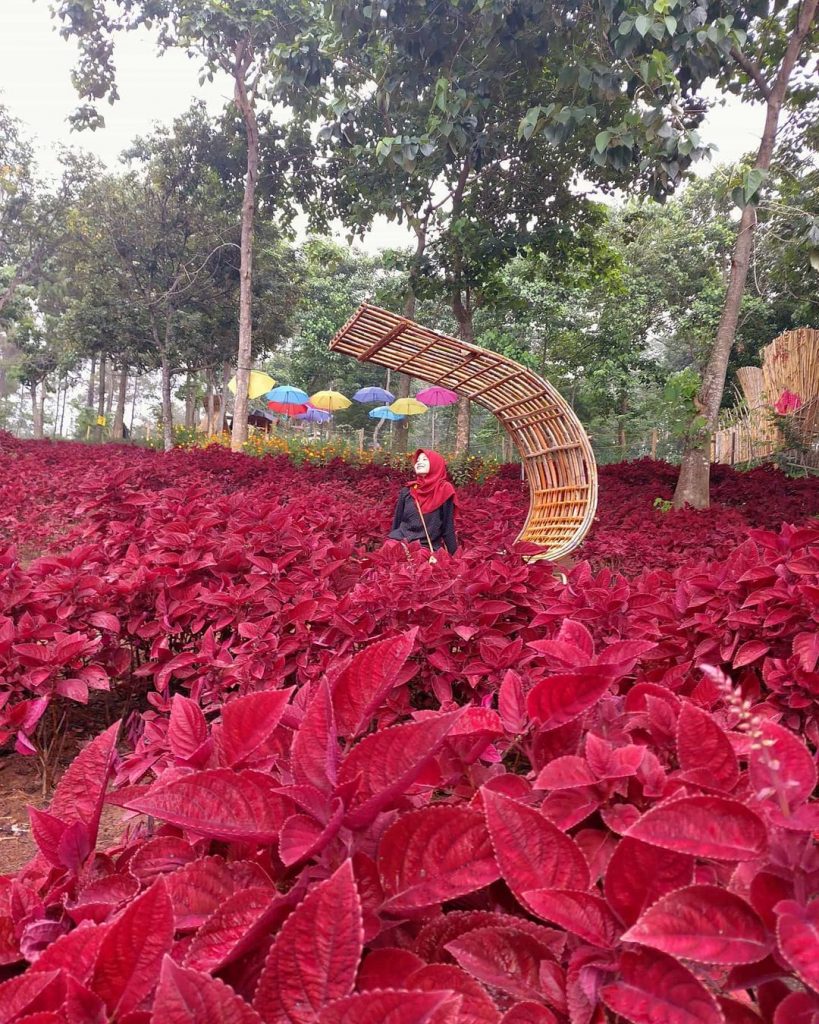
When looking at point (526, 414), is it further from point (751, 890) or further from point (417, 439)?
point (417, 439)

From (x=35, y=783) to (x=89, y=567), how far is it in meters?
0.78

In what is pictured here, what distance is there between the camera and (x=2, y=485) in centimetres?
650

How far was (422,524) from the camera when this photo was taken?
506 cm

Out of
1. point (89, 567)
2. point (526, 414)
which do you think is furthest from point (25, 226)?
point (89, 567)

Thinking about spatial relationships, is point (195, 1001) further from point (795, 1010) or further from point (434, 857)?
point (795, 1010)

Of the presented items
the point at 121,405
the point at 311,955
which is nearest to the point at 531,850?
the point at 311,955

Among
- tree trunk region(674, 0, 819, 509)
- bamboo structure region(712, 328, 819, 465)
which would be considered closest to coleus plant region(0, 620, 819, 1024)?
tree trunk region(674, 0, 819, 509)

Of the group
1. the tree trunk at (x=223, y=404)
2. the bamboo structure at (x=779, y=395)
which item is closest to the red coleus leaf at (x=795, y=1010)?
the bamboo structure at (x=779, y=395)

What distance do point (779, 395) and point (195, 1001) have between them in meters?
15.1

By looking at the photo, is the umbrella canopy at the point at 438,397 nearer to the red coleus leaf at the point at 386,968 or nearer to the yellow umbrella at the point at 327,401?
the yellow umbrella at the point at 327,401

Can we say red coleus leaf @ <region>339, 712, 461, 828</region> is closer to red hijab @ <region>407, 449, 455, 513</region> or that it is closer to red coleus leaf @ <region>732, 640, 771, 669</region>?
red coleus leaf @ <region>732, 640, 771, 669</region>

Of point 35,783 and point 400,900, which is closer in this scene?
point 400,900

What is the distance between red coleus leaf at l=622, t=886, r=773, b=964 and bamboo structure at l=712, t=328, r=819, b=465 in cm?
1253

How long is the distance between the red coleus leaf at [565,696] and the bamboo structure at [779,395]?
12.3 metres
